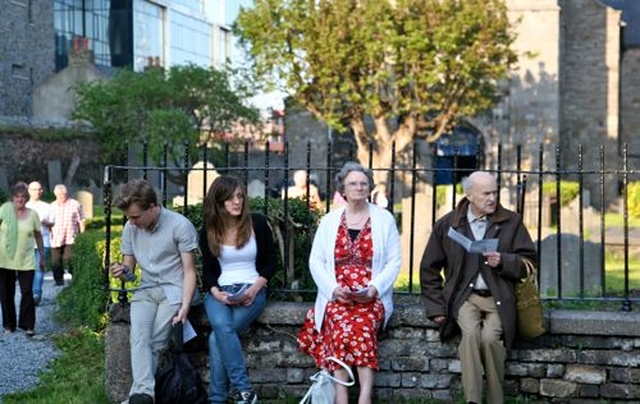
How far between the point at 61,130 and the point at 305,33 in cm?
1120

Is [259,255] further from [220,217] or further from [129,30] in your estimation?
[129,30]

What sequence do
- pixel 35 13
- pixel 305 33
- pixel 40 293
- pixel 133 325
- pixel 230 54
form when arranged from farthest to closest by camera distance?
pixel 230 54 → pixel 35 13 → pixel 305 33 → pixel 40 293 → pixel 133 325

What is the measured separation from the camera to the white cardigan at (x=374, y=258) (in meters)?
7.85

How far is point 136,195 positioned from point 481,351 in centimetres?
255

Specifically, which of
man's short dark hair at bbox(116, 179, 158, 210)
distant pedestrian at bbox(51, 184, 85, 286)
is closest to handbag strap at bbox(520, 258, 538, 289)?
man's short dark hair at bbox(116, 179, 158, 210)

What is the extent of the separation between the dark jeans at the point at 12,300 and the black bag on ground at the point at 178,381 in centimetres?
483

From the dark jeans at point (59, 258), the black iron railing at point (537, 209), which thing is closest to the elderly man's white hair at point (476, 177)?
the black iron railing at point (537, 209)

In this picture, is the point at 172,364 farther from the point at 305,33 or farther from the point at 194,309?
the point at 305,33

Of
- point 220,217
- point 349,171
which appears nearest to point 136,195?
point 220,217

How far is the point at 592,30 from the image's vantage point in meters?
47.8

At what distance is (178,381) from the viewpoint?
8117 millimetres

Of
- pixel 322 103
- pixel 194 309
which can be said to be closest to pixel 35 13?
pixel 322 103

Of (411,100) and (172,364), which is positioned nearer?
(172,364)

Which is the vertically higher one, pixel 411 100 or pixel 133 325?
pixel 411 100
